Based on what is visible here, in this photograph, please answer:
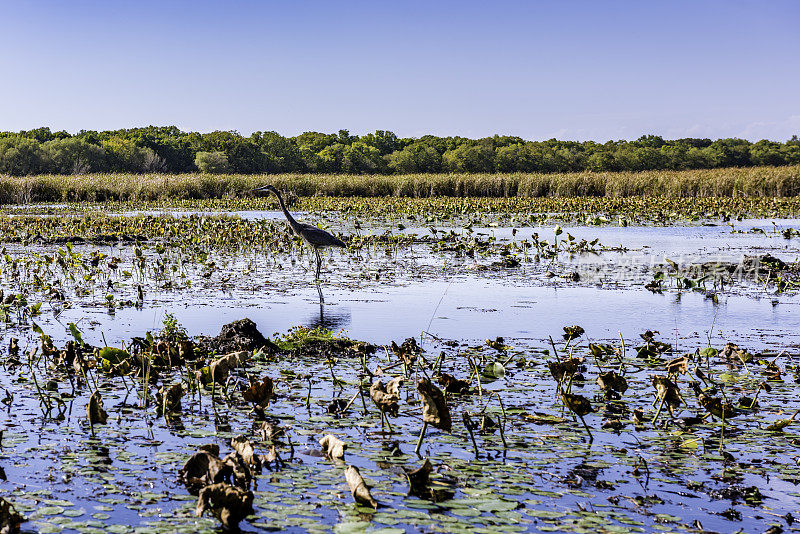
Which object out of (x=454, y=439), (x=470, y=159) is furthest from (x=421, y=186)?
(x=470, y=159)

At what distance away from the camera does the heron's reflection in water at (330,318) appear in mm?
7868

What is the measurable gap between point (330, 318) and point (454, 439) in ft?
13.3

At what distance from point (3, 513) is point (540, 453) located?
2.65 meters

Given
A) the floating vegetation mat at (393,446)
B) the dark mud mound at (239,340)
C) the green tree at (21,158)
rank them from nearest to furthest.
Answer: the floating vegetation mat at (393,446), the dark mud mound at (239,340), the green tree at (21,158)

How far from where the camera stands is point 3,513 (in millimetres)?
2871

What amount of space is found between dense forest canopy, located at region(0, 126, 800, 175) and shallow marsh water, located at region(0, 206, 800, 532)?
76.0 meters

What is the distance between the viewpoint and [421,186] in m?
37.9

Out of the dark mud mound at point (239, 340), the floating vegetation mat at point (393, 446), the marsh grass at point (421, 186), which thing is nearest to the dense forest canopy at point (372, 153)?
the marsh grass at point (421, 186)

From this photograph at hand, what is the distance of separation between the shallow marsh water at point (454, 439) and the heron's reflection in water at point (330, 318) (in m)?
0.06

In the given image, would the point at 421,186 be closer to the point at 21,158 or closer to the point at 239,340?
the point at 239,340

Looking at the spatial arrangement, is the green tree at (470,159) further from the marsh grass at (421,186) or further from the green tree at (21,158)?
the marsh grass at (421,186)

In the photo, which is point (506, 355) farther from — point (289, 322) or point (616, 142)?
point (616, 142)

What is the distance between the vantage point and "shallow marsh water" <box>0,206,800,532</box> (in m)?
3.39

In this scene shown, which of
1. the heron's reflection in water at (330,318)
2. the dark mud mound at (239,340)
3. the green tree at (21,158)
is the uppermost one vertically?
the green tree at (21,158)
